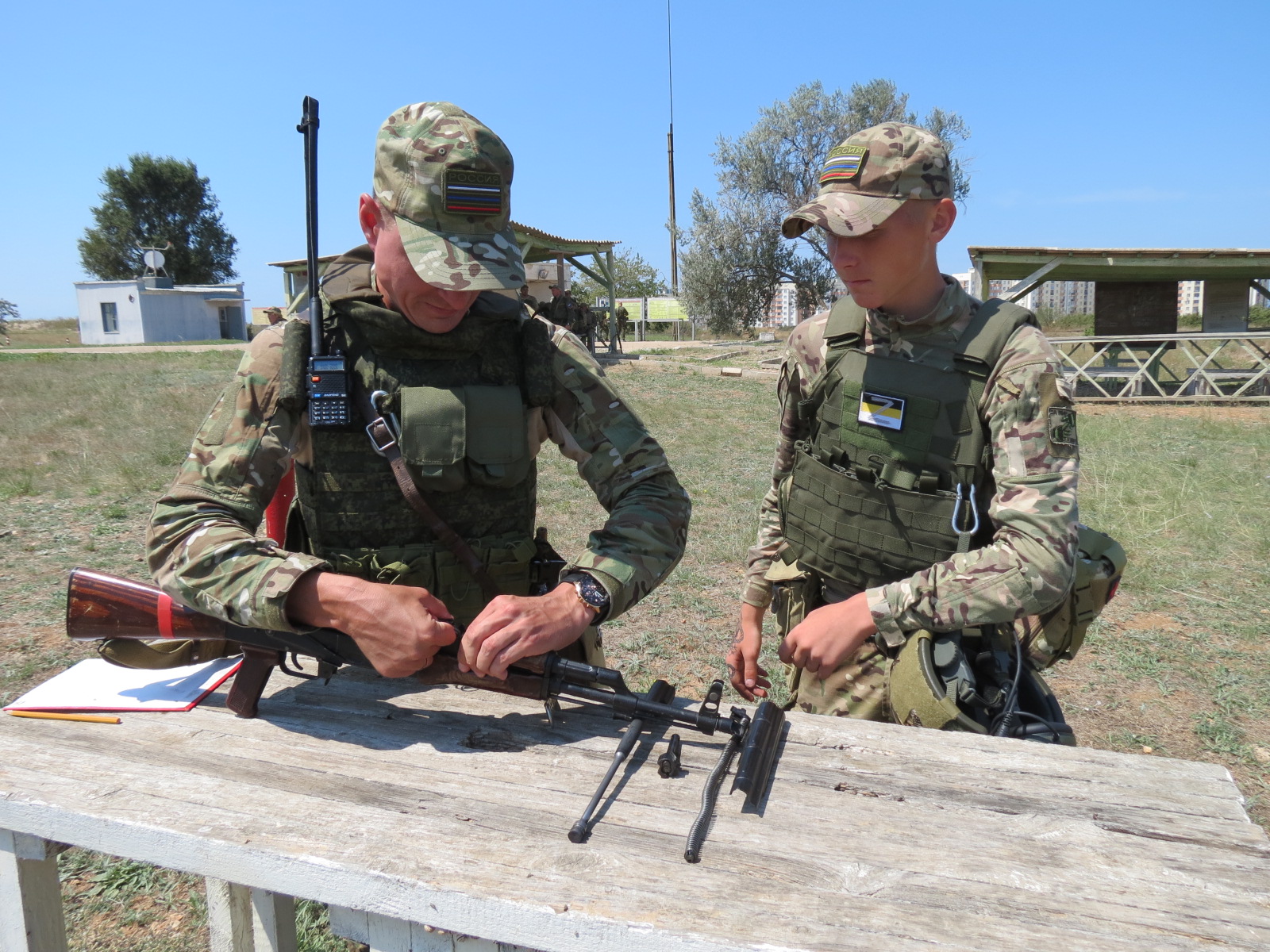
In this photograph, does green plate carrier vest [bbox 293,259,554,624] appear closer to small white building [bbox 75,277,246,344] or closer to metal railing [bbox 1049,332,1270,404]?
metal railing [bbox 1049,332,1270,404]

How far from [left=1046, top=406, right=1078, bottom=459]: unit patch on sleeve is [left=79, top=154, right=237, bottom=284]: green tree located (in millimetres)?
58584

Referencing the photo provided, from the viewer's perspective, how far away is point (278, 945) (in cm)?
202

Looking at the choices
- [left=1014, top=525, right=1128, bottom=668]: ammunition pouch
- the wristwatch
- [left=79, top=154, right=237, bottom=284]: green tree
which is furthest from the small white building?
[left=1014, top=525, right=1128, bottom=668]: ammunition pouch

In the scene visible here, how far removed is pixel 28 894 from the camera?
1.76 metres

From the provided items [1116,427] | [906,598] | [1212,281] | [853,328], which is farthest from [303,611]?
[1212,281]

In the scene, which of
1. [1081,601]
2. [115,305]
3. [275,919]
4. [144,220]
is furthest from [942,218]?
[144,220]

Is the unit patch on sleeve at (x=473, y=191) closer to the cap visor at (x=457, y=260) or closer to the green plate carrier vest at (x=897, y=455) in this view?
the cap visor at (x=457, y=260)

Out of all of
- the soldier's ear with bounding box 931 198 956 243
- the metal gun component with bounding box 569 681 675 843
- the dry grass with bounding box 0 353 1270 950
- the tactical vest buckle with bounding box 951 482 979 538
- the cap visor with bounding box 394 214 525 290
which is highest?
the soldier's ear with bounding box 931 198 956 243

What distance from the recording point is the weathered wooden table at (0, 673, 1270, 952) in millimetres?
1274

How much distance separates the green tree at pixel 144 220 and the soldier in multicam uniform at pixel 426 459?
189 ft

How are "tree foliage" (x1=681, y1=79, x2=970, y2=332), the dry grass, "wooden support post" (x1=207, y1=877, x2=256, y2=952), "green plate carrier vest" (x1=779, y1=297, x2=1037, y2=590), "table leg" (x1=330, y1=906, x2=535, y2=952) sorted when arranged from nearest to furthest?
1. "table leg" (x1=330, y1=906, x2=535, y2=952)
2. "green plate carrier vest" (x1=779, y1=297, x2=1037, y2=590)
3. "wooden support post" (x1=207, y1=877, x2=256, y2=952)
4. the dry grass
5. "tree foliage" (x1=681, y1=79, x2=970, y2=332)

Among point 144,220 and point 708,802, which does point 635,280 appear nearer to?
point 144,220

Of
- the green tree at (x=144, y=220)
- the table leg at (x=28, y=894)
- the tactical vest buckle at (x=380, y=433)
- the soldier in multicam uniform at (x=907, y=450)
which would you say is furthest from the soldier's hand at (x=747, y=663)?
the green tree at (x=144, y=220)

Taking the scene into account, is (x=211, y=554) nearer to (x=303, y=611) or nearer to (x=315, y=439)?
(x=303, y=611)
